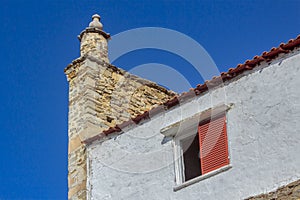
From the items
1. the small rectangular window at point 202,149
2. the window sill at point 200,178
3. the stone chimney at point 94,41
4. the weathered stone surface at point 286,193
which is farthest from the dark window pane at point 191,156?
the stone chimney at point 94,41

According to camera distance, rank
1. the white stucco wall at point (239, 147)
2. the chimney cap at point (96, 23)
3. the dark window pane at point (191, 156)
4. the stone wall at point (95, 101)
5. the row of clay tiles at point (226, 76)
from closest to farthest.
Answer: the white stucco wall at point (239, 147)
the row of clay tiles at point (226, 76)
the dark window pane at point (191, 156)
the stone wall at point (95, 101)
the chimney cap at point (96, 23)

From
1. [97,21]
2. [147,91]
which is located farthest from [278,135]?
[97,21]

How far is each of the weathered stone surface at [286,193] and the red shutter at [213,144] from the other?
1.17 m

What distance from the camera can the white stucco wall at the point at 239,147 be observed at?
461 inches

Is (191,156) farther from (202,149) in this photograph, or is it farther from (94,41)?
(94,41)

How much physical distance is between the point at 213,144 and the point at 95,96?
4588mm

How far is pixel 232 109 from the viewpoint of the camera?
12.7m

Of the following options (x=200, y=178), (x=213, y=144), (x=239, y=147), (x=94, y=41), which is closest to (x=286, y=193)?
(x=239, y=147)

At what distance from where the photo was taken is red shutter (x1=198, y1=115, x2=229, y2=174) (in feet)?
41.4

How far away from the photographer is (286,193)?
37.2ft

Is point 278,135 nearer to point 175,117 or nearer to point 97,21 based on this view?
point 175,117

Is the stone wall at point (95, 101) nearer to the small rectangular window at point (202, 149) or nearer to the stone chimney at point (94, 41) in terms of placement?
the stone chimney at point (94, 41)

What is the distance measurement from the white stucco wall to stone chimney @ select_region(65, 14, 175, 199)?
124 cm

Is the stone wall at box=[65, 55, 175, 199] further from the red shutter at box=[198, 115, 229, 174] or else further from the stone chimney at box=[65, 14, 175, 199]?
the red shutter at box=[198, 115, 229, 174]
